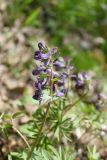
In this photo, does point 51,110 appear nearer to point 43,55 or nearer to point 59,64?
point 59,64

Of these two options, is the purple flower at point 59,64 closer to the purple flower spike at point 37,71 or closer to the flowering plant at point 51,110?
the flowering plant at point 51,110

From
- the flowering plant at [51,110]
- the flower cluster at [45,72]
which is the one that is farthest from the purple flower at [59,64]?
the flower cluster at [45,72]

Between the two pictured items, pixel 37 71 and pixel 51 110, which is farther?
pixel 51 110

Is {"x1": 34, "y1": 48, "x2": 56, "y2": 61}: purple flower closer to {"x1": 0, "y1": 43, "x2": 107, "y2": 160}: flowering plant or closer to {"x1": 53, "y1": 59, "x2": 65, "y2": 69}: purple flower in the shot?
{"x1": 0, "y1": 43, "x2": 107, "y2": 160}: flowering plant

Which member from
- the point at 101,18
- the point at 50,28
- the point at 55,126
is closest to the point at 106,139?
the point at 55,126

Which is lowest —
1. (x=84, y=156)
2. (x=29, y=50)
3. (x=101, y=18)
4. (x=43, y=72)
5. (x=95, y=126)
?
(x=84, y=156)

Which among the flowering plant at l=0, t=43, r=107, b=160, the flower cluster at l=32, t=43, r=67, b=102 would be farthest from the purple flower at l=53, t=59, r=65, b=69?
the flower cluster at l=32, t=43, r=67, b=102

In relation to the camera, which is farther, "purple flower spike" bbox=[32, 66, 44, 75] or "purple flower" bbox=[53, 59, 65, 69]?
"purple flower" bbox=[53, 59, 65, 69]

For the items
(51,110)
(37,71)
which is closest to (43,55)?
(37,71)

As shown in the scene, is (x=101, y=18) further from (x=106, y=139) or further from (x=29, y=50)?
(x=106, y=139)

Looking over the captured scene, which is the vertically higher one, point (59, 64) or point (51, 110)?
point (59, 64)

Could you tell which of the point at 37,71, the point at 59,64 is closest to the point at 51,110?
the point at 59,64
